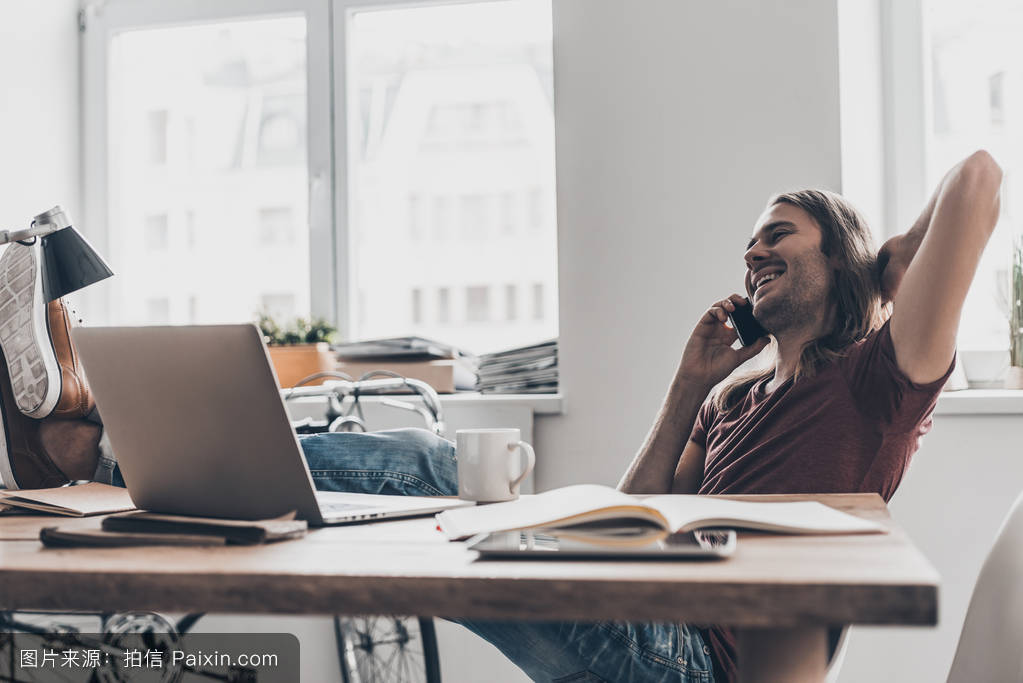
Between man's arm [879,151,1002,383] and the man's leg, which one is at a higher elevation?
man's arm [879,151,1002,383]

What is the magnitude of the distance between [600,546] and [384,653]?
1828 mm

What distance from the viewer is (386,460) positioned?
4.06 ft

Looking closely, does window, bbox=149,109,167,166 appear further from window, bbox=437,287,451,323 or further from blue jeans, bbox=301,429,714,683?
blue jeans, bbox=301,429,714,683

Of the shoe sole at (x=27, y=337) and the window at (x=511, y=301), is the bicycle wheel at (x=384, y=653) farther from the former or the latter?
the shoe sole at (x=27, y=337)

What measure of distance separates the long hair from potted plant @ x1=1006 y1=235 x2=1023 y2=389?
0.77 metres

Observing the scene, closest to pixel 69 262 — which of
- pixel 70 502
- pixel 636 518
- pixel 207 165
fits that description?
pixel 70 502

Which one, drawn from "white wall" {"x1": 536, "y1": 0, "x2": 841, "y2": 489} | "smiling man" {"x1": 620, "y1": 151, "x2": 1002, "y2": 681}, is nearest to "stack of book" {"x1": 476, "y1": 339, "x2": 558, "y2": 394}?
"white wall" {"x1": 536, "y1": 0, "x2": 841, "y2": 489}

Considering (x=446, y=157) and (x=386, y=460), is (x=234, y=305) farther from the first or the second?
(x=386, y=460)

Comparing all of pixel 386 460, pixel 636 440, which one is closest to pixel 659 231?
pixel 636 440

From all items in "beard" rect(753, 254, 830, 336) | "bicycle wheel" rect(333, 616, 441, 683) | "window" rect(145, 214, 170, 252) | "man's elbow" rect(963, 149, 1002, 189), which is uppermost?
"window" rect(145, 214, 170, 252)

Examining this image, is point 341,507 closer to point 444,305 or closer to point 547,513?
point 547,513

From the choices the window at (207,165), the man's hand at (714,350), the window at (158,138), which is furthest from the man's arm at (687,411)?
the window at (158,138)

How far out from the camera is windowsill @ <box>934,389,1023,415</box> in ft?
6.60

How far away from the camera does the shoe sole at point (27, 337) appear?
1.33 m
